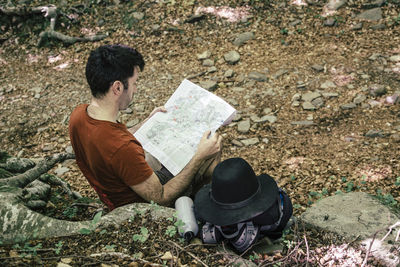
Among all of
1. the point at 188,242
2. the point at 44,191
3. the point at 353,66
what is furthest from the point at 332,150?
the point at 44,191

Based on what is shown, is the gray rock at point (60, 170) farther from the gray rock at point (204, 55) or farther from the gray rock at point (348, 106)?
the gray rock at point (348, 106)

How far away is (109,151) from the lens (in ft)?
9.14

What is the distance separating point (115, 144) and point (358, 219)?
216 cm

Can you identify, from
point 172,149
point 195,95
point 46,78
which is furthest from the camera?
point 46,78

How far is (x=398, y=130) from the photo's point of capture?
4973mm

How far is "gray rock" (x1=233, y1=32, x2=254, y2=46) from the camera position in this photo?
7514mm

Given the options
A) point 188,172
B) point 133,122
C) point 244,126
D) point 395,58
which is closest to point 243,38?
point 244,126

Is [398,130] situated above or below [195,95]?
below

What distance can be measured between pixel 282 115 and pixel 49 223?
4.15 meters

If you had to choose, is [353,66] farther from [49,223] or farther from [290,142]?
[49,223]

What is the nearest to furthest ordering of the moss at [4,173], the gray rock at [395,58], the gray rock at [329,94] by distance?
the moss at [4,173] → the gray rock at [329,94] → the gray rock at [395,58]

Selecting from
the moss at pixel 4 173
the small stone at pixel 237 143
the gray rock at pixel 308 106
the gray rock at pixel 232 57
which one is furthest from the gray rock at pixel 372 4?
the moss at pixel 4 173

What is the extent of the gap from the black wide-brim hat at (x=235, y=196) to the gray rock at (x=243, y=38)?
5.32 m

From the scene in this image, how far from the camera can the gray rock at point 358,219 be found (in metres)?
2.68
